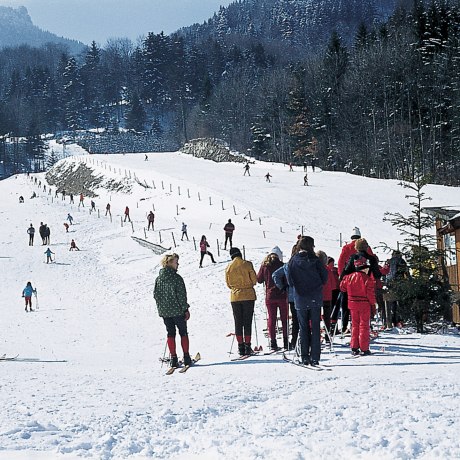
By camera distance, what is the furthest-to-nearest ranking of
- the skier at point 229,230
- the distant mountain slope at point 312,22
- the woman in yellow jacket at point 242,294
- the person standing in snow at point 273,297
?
1. the distant mountain slope at point 312,22
2. the skier at point 229,230
3. the person standing in snow at point 273,297
4. the woman in yellow jacket at point 242,294

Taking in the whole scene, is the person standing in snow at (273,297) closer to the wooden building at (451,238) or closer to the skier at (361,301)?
the skier at (361,301)

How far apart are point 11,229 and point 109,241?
1105 centimetres

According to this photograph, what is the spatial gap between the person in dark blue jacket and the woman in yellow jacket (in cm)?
130

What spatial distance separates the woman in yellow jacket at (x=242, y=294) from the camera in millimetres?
9000

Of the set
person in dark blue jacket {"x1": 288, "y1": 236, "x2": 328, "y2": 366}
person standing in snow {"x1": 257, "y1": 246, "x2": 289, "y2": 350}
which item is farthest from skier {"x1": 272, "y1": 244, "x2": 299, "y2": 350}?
person standing in snow {"x1": 257, "y1": 246, "x2": 289, "y2": 350}

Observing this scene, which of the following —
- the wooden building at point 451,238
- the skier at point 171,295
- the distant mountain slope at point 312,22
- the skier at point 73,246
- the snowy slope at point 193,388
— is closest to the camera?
the snowy slope at point 193,388

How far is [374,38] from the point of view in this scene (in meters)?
77.1

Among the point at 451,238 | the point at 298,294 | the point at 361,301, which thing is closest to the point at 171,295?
the point at 298,294

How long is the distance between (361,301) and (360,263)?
53cm

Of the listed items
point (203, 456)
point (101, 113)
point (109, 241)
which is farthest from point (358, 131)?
point (101, 113)

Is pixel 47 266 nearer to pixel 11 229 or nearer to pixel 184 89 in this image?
pixel 11 229

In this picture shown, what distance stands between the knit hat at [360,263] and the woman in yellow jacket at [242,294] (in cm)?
152

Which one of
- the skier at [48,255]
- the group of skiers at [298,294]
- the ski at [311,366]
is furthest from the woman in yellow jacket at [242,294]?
the skier at [48,255]

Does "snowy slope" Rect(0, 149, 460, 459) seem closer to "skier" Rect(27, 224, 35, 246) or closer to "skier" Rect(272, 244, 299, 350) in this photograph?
"skier" Rect(272, 244, 299, 350)
